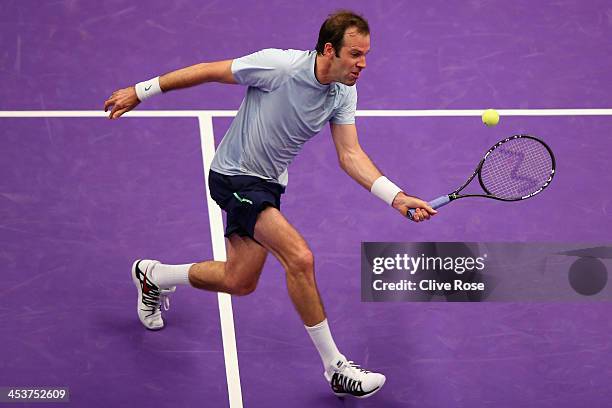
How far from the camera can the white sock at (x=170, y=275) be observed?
7.10m

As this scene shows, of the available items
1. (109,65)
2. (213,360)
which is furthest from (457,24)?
(213,360)

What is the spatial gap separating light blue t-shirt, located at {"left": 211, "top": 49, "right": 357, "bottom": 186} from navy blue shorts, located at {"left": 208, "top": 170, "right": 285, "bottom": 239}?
0.05m

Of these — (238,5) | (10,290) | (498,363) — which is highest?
(238,5)

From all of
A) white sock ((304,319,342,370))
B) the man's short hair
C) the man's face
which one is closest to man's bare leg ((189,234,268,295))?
white sock ((304,319,342,370))

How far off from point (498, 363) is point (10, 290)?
10.2ft

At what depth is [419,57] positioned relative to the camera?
9.08 meters

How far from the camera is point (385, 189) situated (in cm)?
668

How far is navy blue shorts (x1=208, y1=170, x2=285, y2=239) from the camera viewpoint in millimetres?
6527

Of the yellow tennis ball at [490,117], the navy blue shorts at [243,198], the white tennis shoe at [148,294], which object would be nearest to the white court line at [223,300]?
the white tennis shoe at [148,294]

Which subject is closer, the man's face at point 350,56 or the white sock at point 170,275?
the man's face at point 350,56

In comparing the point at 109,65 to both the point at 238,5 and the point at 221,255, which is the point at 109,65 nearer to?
the point at 238,5

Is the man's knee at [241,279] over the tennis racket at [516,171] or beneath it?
beneath

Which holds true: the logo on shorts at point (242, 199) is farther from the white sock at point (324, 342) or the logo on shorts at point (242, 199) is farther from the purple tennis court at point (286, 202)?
the purple tennis court at point (286, 202)

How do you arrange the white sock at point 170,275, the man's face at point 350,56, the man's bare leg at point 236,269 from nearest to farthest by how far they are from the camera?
1. the man's face at point 350,56
2. the man's bare leg at point 236,269
3. the white sock at point 170,275
